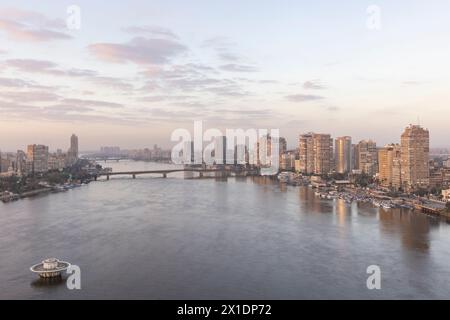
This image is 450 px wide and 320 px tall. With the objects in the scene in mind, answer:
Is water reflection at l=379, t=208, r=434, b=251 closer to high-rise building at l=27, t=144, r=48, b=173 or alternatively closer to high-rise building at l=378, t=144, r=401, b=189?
high-rise building at l=378, t=144, r=401, b=189

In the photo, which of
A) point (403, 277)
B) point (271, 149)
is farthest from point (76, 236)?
point (271, 149)

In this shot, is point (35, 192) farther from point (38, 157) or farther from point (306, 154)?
point (306, 154)

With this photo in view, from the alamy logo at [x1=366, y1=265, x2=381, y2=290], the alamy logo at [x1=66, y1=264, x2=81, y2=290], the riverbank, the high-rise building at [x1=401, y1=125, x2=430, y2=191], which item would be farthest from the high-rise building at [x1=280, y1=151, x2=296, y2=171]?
the alamy logo at [x1=66, y1=264, x2=81, y2=290]

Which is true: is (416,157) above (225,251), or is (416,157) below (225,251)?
above

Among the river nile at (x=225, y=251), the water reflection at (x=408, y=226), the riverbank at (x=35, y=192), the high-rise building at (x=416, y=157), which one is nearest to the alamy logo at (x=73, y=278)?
the river nile at (x=225, y=251)

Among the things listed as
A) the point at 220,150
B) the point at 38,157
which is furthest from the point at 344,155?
the point at 38,157

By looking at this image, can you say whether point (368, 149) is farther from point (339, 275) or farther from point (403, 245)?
point (339, 275)
